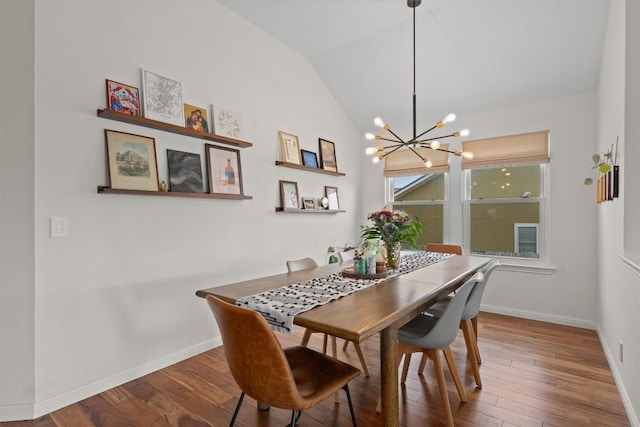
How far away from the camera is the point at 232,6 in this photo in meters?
3.09

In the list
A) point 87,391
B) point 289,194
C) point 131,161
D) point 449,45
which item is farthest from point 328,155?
point 87,391

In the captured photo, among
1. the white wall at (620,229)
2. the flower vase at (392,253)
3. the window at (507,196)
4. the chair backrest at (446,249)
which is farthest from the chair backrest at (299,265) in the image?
the window at (507,196)

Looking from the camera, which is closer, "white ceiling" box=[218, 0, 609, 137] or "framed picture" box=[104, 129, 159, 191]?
"framed picture" box=[104, 129, 159, 191]

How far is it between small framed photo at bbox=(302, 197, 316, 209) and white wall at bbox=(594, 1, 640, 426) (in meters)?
2.74

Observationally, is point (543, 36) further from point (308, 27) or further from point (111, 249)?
point (111, 249)

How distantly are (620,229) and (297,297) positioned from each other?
2.15 metres

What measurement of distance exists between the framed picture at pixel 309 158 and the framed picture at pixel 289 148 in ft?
0.37

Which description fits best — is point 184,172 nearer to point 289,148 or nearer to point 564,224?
point 289,148

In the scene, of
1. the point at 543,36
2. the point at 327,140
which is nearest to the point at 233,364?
the point at 327,140

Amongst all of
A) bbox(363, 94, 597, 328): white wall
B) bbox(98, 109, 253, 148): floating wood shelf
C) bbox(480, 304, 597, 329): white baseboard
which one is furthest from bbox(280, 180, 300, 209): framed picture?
bbox(480, 304, 597, 329): white baseboard

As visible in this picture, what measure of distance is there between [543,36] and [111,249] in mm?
3983

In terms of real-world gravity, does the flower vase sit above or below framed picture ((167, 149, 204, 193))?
below

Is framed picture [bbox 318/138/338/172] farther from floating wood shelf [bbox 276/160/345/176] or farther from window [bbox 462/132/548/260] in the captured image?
window [bbox 462/132/548/260]

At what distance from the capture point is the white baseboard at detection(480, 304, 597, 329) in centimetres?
349
